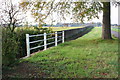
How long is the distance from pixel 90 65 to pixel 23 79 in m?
2.73

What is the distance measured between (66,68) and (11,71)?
6.15 ft

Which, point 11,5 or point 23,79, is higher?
point 11,5

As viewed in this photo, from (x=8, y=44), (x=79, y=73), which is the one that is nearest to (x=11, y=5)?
(x=8, y=44)

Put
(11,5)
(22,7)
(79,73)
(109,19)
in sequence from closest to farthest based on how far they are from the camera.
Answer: (79,73), (11,5), (22,7), (109,19)

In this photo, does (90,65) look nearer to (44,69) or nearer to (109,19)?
(44,69)

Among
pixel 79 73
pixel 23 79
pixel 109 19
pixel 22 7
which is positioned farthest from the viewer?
pixel 109 19

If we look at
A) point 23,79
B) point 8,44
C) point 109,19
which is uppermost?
point 109,19

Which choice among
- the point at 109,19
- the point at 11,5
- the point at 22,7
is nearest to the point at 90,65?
the point at 11,5

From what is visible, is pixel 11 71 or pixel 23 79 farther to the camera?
pixel 11 71

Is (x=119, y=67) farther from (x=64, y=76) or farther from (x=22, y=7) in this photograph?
(x=22, y=7)

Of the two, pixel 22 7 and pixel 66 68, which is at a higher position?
pixel 22 7

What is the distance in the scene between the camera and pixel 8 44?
5652 mm

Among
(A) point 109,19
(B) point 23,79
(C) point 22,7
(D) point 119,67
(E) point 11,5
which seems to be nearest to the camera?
(B) point 23,79

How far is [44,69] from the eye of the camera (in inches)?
221
